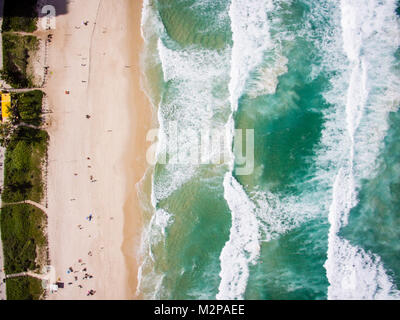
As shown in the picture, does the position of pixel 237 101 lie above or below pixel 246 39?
below

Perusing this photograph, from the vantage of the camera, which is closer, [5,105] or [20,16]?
[5,105]

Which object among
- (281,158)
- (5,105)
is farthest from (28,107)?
(281,158)

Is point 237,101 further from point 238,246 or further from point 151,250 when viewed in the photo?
point 151,250

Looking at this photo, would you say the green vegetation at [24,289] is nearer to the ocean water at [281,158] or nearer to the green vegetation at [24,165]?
the green vegetation at [24,165]

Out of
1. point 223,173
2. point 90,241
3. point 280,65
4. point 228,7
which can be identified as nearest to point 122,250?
point 90,241

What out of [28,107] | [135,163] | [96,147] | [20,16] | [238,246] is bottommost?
[238,246]
